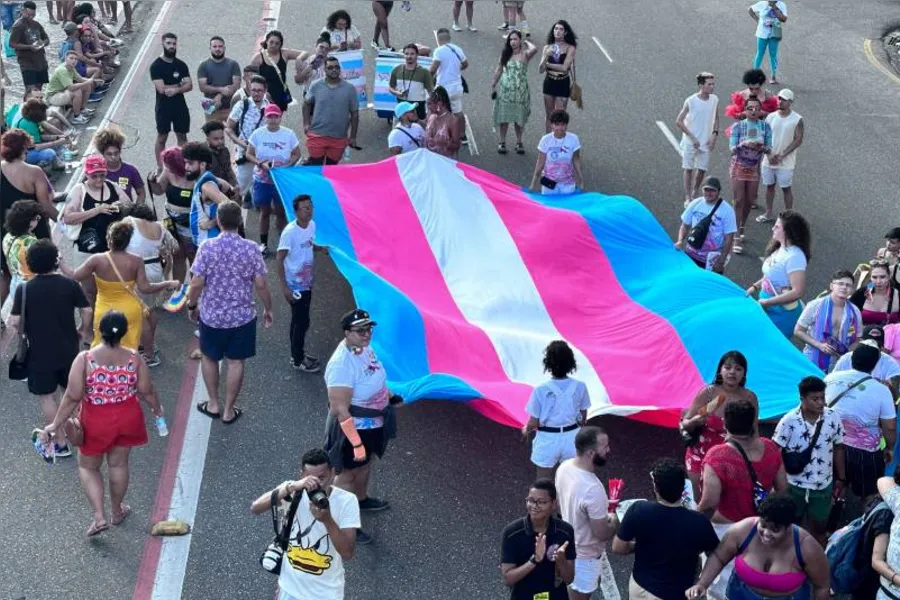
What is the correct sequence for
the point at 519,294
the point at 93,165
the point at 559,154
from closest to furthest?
the point at 93,165 < the point at 519,294 < the point at 559,154

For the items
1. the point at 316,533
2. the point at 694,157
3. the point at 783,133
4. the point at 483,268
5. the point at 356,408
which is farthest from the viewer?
the point at 694,157

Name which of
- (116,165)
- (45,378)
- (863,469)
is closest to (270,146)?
(116,165)

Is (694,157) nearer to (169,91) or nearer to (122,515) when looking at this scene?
(169,91)

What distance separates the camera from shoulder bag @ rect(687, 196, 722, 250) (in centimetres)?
1112

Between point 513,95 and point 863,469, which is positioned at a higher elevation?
point 513,95

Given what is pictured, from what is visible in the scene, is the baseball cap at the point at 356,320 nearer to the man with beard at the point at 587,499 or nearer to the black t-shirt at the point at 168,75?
the man with beard at the point at 587,499

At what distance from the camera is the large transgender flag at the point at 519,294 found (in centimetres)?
938

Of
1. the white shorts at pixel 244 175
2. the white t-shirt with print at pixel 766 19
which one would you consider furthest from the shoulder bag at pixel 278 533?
the white t-shirt with print at pixel 766 19

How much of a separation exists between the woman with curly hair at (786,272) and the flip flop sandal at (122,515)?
517cm

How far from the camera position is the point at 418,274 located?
11141 millimetres

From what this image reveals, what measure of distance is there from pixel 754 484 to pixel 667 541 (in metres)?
0.95

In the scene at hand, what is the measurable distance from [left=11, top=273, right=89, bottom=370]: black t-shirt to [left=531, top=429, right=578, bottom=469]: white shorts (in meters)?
3.45

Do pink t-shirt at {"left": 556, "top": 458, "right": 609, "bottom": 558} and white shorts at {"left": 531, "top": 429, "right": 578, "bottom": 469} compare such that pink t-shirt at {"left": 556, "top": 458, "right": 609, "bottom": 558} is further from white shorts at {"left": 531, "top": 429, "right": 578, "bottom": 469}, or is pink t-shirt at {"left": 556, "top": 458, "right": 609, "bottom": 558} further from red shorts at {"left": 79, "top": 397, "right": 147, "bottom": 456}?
red shorts at {"left": 79, "top": 397, "right": 147, "bottom": 456}

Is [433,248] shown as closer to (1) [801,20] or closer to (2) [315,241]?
(2) [315,241]
